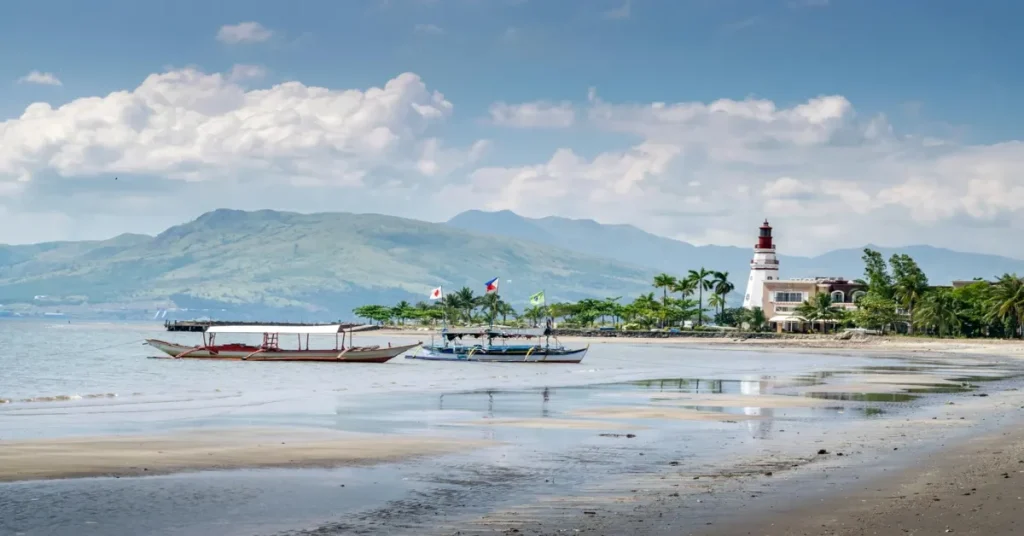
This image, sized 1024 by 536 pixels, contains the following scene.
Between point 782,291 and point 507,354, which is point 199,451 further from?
point 782,291

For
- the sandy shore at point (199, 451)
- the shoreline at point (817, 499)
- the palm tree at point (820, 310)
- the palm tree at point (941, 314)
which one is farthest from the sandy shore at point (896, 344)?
the sandy shore at point (199, 451)

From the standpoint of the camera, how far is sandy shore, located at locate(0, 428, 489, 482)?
19.5 m

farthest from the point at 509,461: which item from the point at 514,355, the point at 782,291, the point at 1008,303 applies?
the point at 782,291

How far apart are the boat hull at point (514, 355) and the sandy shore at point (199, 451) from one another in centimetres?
5477

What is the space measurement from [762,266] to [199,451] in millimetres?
164072

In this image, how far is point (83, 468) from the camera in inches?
760

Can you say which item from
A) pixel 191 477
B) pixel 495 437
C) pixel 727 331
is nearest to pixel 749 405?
pixel 495 437

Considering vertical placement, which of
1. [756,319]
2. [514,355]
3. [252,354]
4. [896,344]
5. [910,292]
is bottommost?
[514,355]

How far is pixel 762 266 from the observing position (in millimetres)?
179250

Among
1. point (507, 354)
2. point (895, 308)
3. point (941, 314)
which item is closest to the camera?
point (507, 354)

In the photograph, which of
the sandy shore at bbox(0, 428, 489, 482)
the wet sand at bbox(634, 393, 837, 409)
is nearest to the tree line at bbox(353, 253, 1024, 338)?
the wet sand at bbox(634, 393, 837, 409)

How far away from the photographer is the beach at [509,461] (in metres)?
14.7

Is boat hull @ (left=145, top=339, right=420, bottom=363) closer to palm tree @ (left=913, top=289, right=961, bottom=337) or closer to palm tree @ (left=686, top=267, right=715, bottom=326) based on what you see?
palm tree @ (left=913, top=289, right=961, bottom=337)

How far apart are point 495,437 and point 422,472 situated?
6629mm
